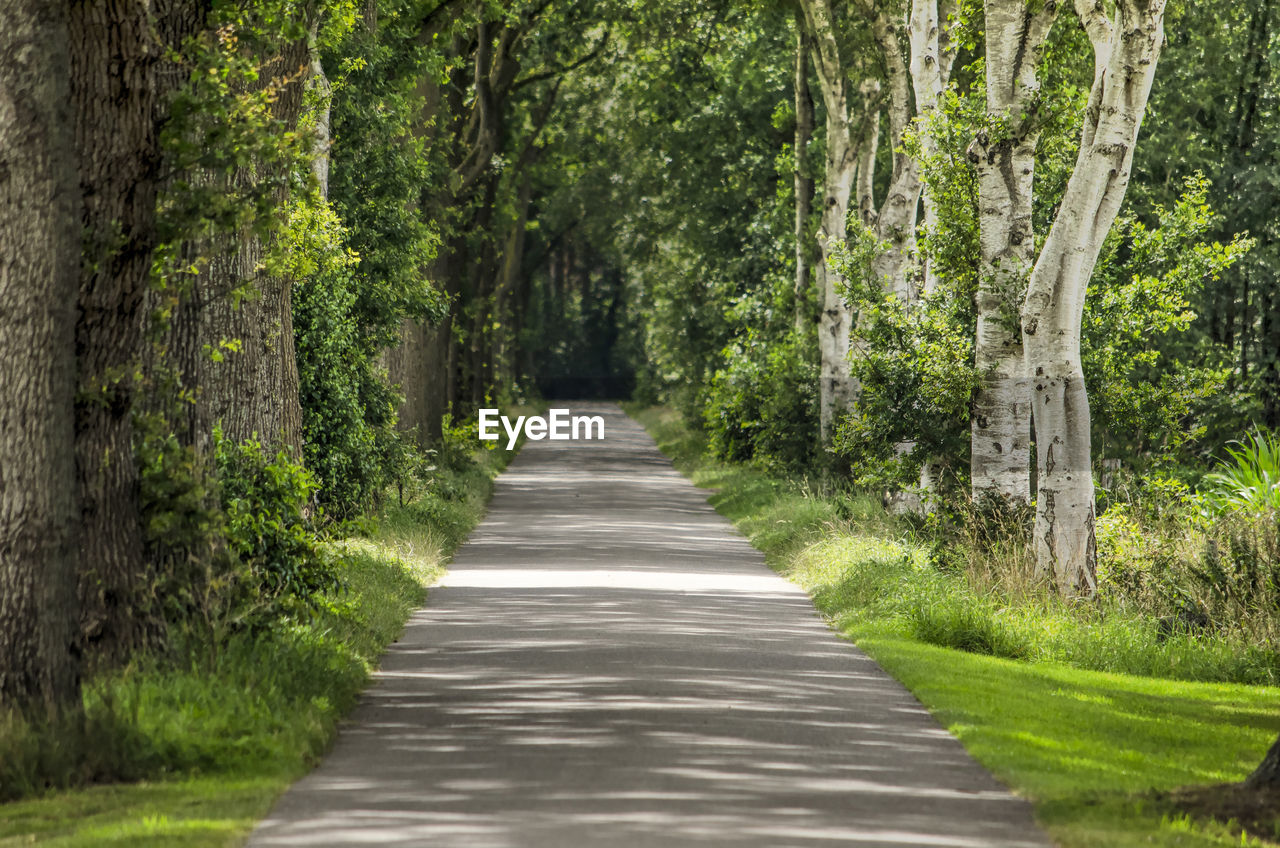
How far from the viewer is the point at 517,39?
119ft

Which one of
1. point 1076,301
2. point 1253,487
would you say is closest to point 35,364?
point 1076,301

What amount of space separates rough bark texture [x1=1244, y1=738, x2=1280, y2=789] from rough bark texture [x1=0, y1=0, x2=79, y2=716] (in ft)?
21.2

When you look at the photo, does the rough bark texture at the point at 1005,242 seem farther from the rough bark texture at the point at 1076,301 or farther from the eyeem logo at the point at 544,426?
the eyeem logo at the point at 544,426

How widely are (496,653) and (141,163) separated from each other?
514 cm

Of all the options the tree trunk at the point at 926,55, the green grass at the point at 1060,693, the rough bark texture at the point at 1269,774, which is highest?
the tree trunk at the point at 926,55

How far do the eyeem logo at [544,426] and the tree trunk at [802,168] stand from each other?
14.8 meters

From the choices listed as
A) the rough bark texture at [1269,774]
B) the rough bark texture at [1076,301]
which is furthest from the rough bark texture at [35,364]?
the rough bark texture at [1076,301]

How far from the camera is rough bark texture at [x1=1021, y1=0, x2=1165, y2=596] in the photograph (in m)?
17.2

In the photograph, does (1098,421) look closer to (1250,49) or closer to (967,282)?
(967,282)

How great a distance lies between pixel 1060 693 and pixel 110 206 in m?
7.43

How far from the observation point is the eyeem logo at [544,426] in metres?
53.8

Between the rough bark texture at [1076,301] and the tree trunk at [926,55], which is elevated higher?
the tree trunk at [926,55]

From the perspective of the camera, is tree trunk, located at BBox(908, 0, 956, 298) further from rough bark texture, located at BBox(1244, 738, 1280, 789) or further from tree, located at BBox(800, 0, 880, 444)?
rough bark texture, located at BBox(1244, 738, 1280, 789)

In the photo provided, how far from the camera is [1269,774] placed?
9109mm
